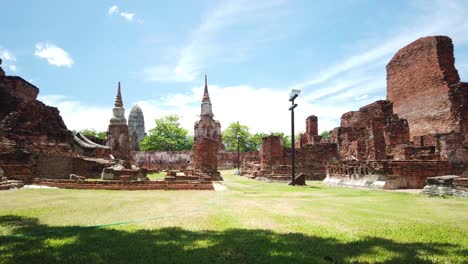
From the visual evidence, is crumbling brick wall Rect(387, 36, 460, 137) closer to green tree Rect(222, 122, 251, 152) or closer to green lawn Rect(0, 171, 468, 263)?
green lawn Rect(0, 171, 468, 263)

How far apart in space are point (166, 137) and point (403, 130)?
51.8 meters

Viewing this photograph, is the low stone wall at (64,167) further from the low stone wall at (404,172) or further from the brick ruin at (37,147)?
the low stone wall at (404,172)

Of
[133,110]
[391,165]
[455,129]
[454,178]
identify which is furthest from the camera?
[133,110]

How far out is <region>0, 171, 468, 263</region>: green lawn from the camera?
2828 millimetres

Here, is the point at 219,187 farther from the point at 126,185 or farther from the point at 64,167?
the point at 64,167

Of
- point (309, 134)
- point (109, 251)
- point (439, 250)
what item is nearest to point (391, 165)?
point (439, 250)

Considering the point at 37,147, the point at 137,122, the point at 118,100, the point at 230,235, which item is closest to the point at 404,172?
the point at 230,235

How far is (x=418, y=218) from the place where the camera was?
4.81 m

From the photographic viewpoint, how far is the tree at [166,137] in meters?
62.9

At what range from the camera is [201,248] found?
3080 mm

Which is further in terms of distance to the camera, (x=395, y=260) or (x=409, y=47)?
(x=409, y=47)

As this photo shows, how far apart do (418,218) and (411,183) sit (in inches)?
266

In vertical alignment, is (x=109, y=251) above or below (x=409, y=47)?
below

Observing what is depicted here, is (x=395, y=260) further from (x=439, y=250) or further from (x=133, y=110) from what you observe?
(x=133, y=110)
